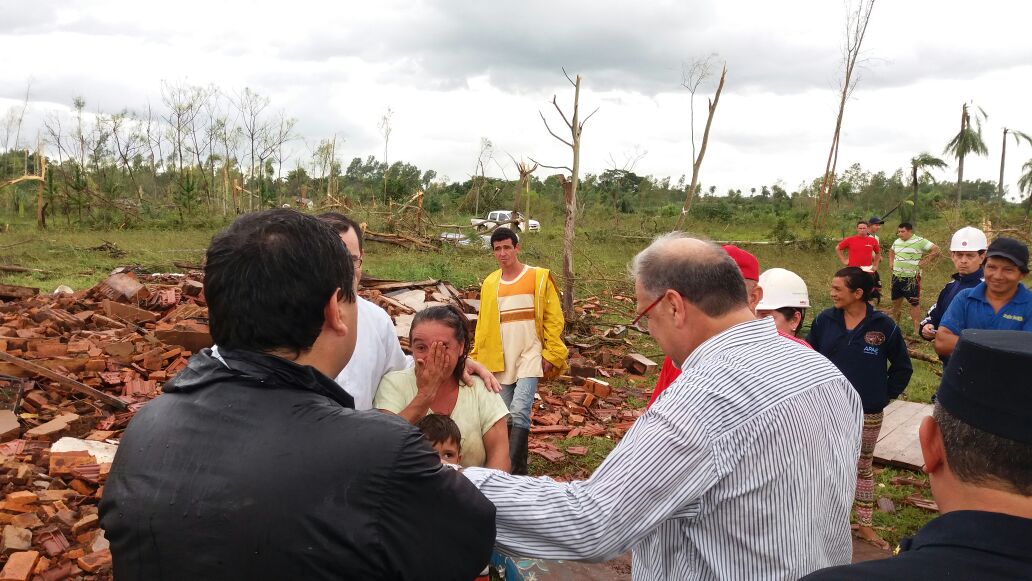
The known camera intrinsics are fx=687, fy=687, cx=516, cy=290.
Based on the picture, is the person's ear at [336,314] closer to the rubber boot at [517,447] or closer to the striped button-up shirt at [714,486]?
the striped button-up shirt at [714,486]

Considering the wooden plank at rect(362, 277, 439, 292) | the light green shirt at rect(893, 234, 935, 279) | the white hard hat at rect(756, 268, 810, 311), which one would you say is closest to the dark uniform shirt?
the white hard hat at rect(756, 268, 810, 311)

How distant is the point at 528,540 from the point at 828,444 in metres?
0.81

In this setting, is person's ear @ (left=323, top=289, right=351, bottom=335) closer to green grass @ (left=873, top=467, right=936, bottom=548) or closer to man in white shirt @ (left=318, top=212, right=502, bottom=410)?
man in white shirt @ (left=318, top=212, right=502, bottom=410)

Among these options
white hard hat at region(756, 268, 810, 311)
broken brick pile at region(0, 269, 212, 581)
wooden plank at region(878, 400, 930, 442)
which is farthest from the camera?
wooden plank at region(878, 400, 930, 442)

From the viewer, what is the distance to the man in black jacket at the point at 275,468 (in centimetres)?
119

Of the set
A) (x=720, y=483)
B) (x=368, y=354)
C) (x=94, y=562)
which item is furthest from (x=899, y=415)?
(x=94, y=562)

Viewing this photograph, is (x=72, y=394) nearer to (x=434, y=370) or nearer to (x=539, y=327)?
(x=539, y=327)

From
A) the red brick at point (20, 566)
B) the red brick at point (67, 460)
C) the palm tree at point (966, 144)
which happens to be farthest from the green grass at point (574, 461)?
the palm tree at point (966, 144)

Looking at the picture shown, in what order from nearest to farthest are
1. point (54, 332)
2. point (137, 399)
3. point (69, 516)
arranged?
point (69, 516), point (137, 399), point (54, 332)

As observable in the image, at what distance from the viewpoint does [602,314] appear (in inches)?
491

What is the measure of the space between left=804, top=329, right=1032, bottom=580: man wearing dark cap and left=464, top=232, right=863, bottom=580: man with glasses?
0.43m

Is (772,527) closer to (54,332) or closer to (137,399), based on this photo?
(137,399)

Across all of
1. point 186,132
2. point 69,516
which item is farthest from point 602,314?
point 186,132

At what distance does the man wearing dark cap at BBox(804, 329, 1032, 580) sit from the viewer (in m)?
1.05
